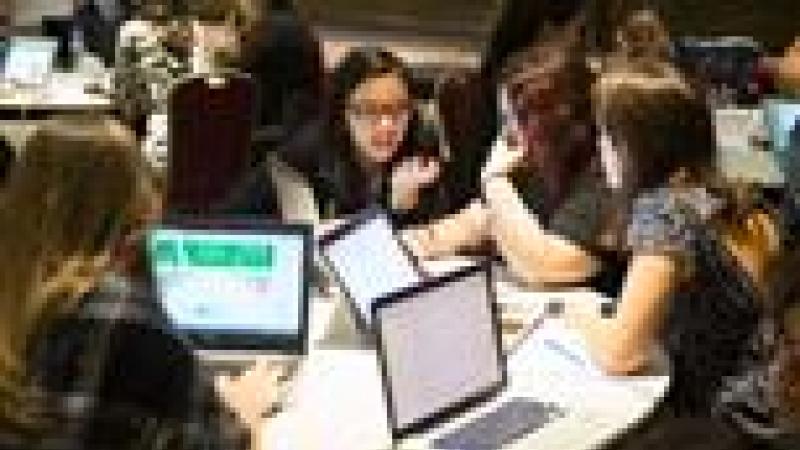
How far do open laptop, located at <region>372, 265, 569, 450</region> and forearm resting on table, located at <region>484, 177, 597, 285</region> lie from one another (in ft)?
1.88

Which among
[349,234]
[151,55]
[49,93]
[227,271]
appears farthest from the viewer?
[49,93]

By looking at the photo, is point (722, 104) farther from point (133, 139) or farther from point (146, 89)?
point (133, 139)

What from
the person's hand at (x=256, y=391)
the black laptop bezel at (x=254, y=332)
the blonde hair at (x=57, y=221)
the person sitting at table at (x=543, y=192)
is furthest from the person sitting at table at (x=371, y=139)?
the blonde hair at (x=57, y=221)

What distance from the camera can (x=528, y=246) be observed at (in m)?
3.89

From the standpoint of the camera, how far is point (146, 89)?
538 cm

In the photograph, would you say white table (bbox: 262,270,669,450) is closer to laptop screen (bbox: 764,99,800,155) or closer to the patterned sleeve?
the patterned sleeve

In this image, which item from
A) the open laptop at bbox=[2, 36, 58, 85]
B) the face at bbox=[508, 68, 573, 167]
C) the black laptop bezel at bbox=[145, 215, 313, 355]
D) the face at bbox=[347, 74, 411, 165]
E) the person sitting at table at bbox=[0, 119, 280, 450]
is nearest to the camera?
the person sitting at table at bbox=[0, 119, 280, 450]

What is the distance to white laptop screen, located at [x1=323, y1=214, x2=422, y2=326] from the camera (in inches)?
138

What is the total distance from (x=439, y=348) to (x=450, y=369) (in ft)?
0.22

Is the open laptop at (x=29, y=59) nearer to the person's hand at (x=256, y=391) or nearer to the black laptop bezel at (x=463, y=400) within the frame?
the person's hand at (x=256, y=391)

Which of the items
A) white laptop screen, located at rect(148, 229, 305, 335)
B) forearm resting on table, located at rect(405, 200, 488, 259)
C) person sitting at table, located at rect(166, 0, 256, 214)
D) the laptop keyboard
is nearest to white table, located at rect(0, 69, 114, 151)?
person sitting at table, located at rect(166, 0, 256, 214)

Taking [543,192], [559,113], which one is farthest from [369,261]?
[559,113]

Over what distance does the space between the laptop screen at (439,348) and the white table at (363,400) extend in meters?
0.05

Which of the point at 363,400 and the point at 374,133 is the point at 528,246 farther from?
the point at 363,400
